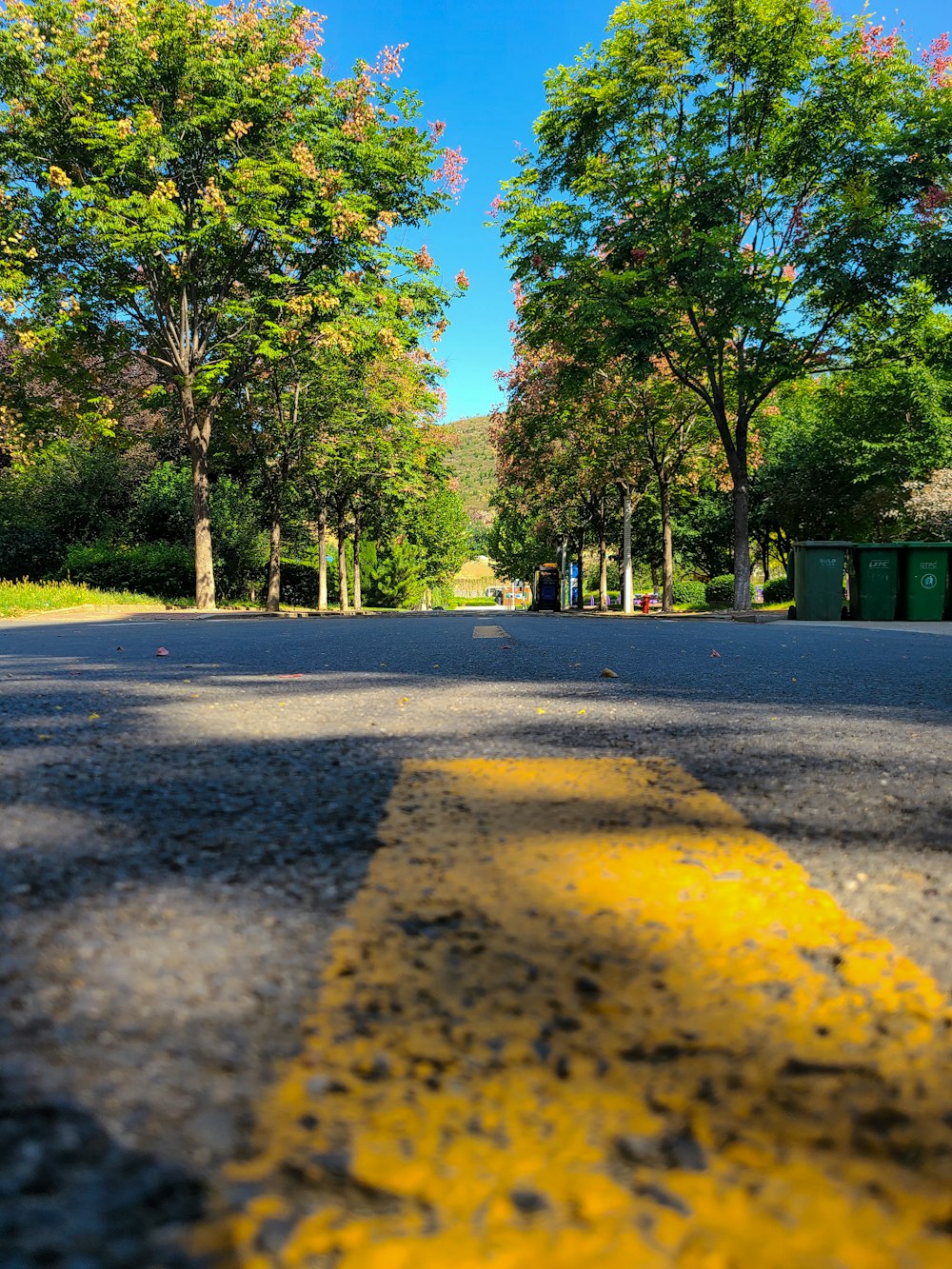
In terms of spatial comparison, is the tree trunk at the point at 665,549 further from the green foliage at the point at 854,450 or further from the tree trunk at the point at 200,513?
the tree trunk at the point at 200,513

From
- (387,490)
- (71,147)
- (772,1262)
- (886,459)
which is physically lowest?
(772,1262)

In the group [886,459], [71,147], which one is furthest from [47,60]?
[886,459]

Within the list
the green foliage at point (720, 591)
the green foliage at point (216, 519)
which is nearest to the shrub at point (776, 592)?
the green foliage at point (720, 591)

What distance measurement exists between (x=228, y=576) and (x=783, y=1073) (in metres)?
28.6

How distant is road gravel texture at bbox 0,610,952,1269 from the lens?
66 cm

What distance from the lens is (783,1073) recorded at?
0.77 metres

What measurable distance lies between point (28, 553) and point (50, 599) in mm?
9161

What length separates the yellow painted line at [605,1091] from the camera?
583 mm

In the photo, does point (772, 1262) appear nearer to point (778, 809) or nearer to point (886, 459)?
point (778, 809)

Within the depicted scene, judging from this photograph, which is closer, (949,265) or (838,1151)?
(838,1151)

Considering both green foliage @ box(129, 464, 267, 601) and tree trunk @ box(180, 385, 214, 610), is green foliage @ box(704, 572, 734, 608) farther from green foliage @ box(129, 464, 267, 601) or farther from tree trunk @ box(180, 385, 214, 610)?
tree trunk @ box(180, 385, 214, 610)

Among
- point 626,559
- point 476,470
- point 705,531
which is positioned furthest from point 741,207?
point 476,470

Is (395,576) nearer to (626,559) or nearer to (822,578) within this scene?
(626,559)

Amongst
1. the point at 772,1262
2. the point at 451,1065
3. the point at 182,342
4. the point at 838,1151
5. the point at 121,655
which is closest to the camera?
the point at 772,1262
